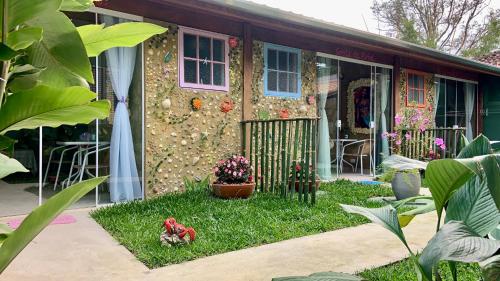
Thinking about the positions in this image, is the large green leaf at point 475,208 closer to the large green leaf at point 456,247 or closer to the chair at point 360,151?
the large green leaf at point 456,247

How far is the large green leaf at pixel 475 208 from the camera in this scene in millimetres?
1053

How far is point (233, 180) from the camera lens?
16.3 ft

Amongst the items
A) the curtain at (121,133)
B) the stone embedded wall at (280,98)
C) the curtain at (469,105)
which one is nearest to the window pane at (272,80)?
the stone embedded wall at (280,98)

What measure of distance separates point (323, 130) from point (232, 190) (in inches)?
109

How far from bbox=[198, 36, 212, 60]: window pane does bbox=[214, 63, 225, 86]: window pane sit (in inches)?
6.3

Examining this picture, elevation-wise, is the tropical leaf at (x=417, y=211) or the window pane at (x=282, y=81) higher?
the window pane at (x=282, y=81)

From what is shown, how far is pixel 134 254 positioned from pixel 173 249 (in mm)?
276

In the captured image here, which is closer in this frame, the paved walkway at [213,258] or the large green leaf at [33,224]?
the large green leaf at [33,224]

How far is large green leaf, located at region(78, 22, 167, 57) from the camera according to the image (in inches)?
27.4

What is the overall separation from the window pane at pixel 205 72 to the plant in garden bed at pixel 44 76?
4.68m

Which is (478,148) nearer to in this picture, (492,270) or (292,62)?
(492,270)

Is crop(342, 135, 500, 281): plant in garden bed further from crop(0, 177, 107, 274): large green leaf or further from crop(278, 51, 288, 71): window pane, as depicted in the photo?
crop(278, 51, 288, 71): window pane

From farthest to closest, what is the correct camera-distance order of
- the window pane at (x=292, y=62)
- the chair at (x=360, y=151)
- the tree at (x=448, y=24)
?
the tree at (x=448, y=24) → the chair at (x=360, y=151) → the window pane at (x=292, y=62)

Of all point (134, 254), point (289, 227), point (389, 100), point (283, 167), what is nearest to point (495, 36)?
point (389, 100)
